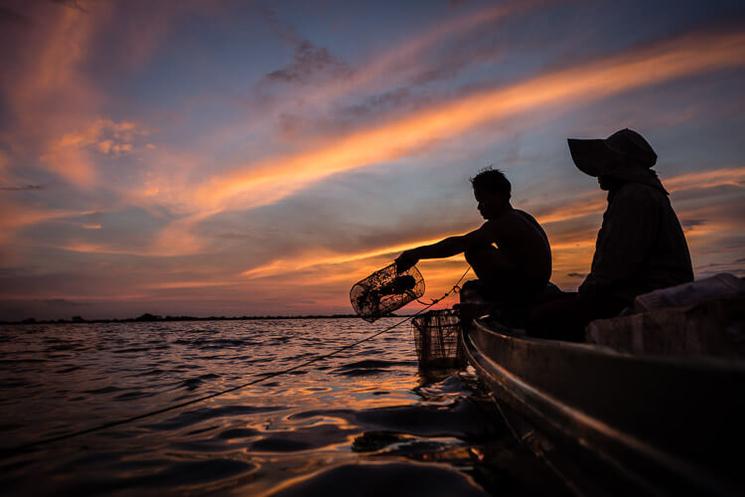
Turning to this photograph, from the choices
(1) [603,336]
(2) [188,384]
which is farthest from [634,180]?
(2) [188,384]

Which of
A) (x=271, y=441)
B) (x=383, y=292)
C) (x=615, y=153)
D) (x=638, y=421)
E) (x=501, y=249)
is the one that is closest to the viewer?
(x=638, y=421)

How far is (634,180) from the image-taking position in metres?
3.67

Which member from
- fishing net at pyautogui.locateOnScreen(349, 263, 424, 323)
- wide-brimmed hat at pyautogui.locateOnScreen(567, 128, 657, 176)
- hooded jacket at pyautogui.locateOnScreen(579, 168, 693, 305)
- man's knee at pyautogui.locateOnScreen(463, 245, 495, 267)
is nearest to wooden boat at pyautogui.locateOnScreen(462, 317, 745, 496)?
hooded jacket at pyautogui.locateOnScreen(579, 168, 693, 305)

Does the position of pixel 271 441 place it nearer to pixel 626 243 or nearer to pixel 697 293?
pixel 697 293

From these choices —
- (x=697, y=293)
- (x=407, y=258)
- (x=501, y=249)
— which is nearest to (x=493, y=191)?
(x=501, y=249)

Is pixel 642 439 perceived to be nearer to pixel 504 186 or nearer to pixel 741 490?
pixel 741 490

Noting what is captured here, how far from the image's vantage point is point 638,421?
1.46 m

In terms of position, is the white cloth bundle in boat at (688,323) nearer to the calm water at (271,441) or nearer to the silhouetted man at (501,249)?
the calm water at (271,441)

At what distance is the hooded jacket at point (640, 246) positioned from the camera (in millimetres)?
3463

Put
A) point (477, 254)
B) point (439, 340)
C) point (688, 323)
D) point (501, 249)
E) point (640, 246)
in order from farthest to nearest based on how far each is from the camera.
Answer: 1. point (439, 340)
2. point (477, 254)
3. point (501, 249)
4. point (640, 246)
5. point (688, 323)

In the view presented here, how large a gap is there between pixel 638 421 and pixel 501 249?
4.42m

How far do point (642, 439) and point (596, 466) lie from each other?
366 mm

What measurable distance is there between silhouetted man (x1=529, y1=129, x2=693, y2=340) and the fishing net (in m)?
3.44

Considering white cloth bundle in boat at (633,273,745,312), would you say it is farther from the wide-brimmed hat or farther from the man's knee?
the man's knee
